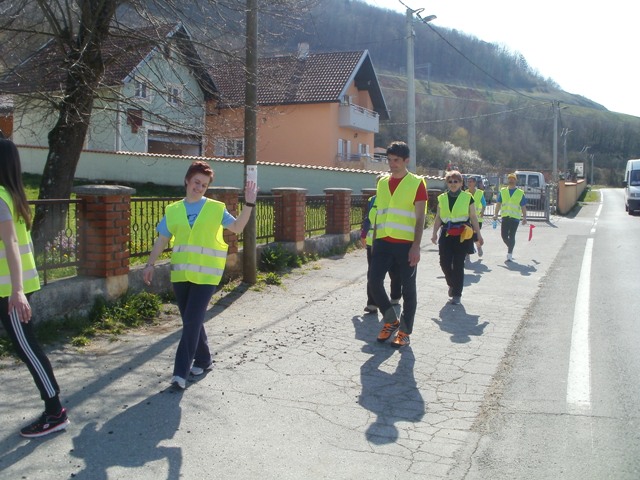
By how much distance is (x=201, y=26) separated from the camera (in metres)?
10.1

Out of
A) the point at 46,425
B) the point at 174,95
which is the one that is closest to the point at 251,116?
the point at 174,95

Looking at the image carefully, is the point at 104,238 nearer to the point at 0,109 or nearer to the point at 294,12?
the point at 294,12

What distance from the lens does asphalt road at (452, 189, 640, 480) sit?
13.0ft

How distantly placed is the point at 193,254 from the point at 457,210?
4.48m

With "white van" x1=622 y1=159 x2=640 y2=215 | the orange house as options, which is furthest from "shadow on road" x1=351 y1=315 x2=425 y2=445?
"white van" x1=622 y1=159 x2=640 y2=215

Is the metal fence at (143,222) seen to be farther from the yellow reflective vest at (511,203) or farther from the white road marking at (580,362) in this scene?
the yellow reflective vest at (511,203)

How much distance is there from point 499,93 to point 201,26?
442 feet

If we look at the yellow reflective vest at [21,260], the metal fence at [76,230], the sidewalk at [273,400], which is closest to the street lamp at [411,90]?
the metal fence at [76,230]

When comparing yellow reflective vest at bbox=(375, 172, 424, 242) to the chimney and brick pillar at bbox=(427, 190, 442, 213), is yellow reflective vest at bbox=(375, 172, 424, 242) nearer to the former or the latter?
the chimney

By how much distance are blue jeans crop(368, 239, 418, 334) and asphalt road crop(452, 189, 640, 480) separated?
1.00 meters

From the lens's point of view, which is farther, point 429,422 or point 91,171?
point 91,171

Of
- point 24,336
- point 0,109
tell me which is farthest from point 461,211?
point 0,109

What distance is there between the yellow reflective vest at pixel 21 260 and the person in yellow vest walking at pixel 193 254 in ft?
3.80

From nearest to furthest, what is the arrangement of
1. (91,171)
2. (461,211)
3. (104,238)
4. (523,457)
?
(523,457) < (104,238) < (461,211) < (91,171)
